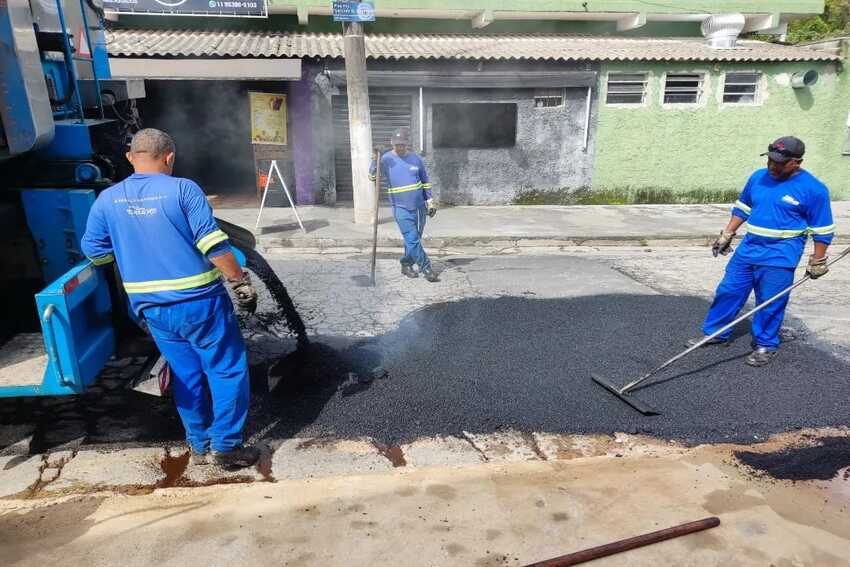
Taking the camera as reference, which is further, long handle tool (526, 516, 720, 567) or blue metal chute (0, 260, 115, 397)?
blue metal chute (0, 260, 115, 397)

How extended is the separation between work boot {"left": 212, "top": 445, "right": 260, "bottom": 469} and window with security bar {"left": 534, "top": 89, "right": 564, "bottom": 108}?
9215 mm

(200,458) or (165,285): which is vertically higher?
(165,285)

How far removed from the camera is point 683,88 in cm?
1123

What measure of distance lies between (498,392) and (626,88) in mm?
9029

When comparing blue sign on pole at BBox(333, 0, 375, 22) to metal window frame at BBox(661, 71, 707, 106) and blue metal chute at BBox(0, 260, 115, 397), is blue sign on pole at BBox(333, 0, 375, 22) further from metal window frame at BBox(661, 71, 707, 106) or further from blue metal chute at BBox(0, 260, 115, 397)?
blue metal chute at BBox(0, 260, 115, 397)

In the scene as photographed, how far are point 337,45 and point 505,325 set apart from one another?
7620 mm

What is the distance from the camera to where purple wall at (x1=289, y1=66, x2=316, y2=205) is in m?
10.4

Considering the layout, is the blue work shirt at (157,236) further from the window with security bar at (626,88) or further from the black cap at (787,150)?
the window with security bar at (626,88)

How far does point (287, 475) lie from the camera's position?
10.3 ft

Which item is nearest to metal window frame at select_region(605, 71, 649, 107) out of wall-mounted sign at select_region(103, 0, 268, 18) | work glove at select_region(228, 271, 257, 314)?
wall-mounted sign at select_region(103, 0, 268, 18)

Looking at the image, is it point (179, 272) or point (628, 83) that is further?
point (628, 83)

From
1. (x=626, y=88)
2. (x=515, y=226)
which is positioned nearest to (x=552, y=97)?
(x=626, y=88)

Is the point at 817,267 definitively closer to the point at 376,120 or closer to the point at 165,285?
the point at 165,285

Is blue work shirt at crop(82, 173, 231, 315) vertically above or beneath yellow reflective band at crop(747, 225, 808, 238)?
above
